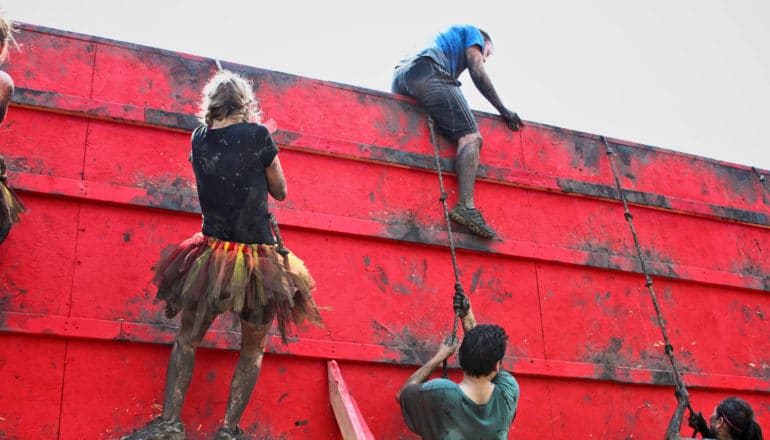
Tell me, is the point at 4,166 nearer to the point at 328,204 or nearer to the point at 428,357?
the point at 328,204

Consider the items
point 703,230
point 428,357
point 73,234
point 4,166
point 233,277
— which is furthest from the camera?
point 703,230

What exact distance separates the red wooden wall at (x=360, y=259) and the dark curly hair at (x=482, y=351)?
120 cm

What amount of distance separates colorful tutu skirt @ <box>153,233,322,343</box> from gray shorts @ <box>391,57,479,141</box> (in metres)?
2.23

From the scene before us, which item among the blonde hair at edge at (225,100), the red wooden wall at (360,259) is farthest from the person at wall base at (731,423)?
the blonde hair at edge at (225,100)

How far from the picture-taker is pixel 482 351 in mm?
4555

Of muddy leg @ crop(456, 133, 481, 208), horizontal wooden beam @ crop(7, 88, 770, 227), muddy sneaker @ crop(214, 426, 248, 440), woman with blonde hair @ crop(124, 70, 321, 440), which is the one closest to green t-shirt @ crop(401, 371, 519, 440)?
woman with blonde hair @ crop(124, 70, 321, 440)

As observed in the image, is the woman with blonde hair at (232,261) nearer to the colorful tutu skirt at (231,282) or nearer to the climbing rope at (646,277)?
the colorful tutu skirt at (231,282)

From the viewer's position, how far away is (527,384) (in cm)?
613

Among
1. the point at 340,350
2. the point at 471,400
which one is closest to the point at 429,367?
the point at 471,400

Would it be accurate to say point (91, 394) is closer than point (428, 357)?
Yes

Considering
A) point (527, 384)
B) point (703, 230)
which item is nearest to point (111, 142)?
point (527, 384)

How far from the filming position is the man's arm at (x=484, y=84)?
6984mm

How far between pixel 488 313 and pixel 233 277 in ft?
7.40

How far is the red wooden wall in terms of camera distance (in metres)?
5.10
